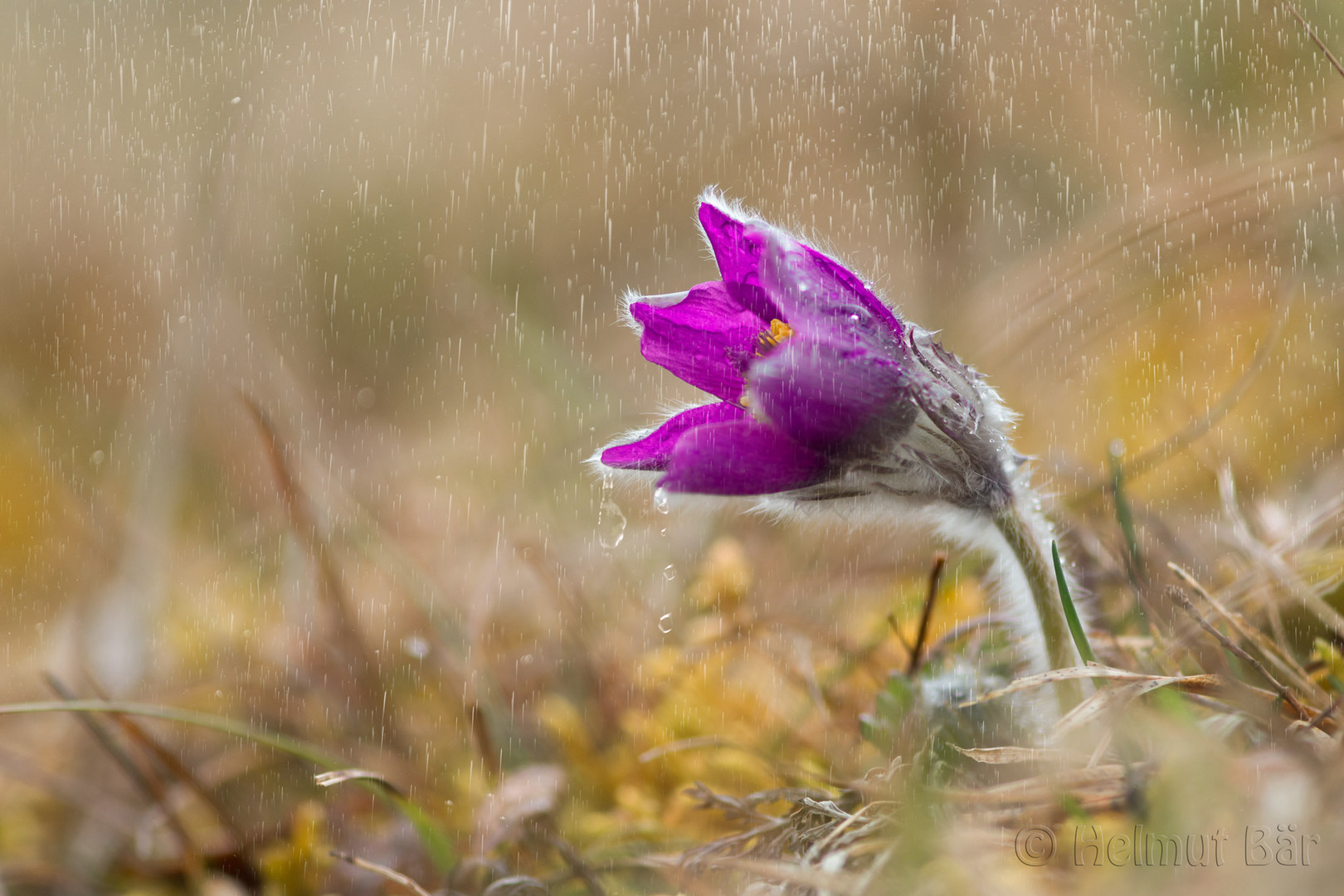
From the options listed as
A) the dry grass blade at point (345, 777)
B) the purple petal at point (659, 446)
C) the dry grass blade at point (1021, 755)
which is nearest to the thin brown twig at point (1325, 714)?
the dry grass blade at point (1021, 755)

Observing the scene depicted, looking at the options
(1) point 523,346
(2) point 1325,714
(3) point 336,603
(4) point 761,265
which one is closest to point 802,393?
(4) point 761,265

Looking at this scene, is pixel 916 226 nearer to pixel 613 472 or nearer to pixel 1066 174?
pixel 1066 174

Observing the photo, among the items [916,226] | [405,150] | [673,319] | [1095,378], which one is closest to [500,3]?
[405,150]

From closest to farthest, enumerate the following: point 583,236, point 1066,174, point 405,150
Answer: point 1066,174 → point 583,236 → point 405,150

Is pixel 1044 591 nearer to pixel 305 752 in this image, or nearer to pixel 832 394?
pixel 832 394

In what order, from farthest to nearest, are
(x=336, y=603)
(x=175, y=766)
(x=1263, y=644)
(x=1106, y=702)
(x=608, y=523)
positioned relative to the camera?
1. (x=608, y=523)
2. (x=336, y=603)
3. (x=175, y=766)
4. (x=1263, y=644)
5. (x=1106, y=702)

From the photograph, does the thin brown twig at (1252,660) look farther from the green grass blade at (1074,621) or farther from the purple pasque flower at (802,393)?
the purple pasque flower at (802,393)

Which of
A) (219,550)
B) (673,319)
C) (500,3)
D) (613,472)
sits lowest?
(219,550)
